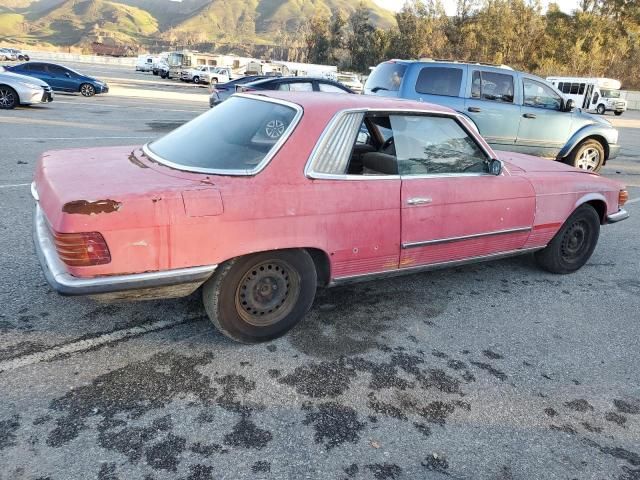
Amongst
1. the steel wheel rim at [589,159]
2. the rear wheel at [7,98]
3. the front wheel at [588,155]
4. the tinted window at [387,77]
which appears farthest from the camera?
the rear wheel at [7,98]

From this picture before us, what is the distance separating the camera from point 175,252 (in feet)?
9.09

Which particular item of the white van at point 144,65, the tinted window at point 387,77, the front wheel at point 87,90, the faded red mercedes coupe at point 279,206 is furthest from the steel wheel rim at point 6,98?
the white van at point 144,65

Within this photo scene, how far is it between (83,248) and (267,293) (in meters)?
1.10

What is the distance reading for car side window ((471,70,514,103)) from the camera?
344 inches

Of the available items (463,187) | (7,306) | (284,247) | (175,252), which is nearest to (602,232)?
(463,187)

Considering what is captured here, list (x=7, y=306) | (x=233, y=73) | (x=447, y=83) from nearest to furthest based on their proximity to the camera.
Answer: (x=7, y=306) < (x=447, y=83) < (x=233, y=73)

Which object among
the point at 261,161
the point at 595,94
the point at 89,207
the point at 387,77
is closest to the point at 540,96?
the point at 387,77

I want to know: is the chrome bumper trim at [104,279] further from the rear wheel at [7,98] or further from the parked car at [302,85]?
the rear wheel at [7,98]

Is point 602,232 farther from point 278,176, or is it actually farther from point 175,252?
point 175,252

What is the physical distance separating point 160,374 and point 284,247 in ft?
3.27

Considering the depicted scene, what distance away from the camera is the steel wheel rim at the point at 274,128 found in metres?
3.29

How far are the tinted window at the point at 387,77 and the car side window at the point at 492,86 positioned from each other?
1221 millimetres

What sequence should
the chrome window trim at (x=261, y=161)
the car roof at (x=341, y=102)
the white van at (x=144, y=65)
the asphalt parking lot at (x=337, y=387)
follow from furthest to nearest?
the white van at (x=144, y=65), the car roof at (x=341, y=102), the chrome window trim at (x=261, y=161), the asphalt parking lot at (x=337, y=387)

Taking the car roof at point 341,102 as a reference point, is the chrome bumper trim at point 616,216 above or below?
below
